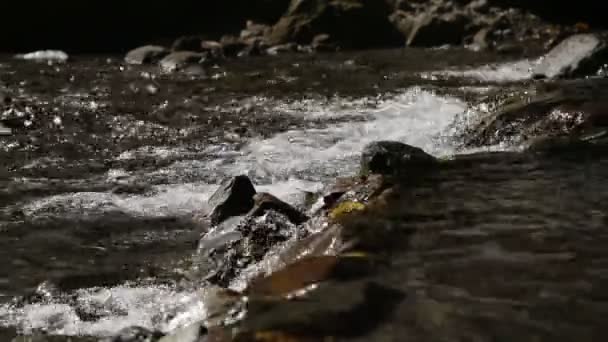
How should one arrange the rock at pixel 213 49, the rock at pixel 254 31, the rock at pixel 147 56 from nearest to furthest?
the rock at pixel 147 56 < the rock at pixel 213 49 < the rock at pixel 254 31

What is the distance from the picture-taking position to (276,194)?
24.2ft

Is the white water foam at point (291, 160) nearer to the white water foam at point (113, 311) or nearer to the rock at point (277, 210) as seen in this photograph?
the rock at point (277, 210)

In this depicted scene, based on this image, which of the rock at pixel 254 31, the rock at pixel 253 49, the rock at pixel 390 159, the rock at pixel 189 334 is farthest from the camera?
the rock at pixel 254 31

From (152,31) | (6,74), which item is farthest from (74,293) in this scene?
(152,31)

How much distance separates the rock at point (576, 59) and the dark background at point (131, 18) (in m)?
8.47

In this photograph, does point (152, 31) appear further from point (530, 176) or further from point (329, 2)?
point (530, 176)

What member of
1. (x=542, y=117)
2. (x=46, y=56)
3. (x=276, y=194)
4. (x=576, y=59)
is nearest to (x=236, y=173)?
(x=276, y=194)

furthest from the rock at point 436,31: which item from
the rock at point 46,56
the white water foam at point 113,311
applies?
the white water foam at point 113,311

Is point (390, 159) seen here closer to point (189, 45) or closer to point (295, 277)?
point (295, 277)

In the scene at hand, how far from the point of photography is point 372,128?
991 centimetres

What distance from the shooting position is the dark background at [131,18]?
21.0 metres

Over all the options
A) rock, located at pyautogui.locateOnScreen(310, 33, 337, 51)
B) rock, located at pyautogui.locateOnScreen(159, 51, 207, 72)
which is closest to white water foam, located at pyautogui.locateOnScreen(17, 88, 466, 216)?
rock, located at pyautogui.locateOnScreen(159, 51, 207, 72)

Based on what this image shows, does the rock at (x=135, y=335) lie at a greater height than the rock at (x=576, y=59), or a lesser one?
lesser

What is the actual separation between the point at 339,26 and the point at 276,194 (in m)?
13.1
